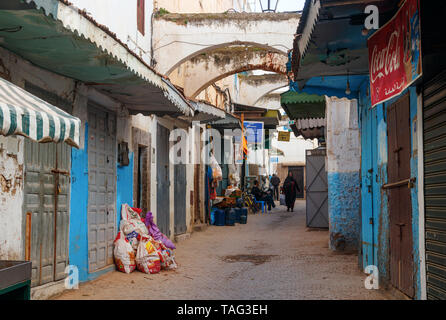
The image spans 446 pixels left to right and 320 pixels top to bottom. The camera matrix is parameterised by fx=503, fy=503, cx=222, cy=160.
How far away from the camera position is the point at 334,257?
938cm

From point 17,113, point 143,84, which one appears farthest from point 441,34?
point 143,84

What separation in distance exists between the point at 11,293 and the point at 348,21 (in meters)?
3.74

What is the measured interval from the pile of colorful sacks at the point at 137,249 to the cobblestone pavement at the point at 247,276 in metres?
0.15

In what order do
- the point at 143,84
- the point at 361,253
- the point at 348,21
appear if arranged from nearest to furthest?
the point at 348,21 → the point at 143,84 → the point at 361,253

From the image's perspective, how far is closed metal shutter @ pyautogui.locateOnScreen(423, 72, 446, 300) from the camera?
411 centimetres

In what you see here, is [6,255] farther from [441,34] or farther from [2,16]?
[441,34]

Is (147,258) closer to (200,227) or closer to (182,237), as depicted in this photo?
(182,237)

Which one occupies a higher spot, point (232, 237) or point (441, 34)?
point (441, 34)

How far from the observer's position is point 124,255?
26.1 feet

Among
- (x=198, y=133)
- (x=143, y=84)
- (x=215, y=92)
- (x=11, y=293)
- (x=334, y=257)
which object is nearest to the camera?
(x=11, y=293)

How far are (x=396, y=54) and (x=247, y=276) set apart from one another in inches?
184

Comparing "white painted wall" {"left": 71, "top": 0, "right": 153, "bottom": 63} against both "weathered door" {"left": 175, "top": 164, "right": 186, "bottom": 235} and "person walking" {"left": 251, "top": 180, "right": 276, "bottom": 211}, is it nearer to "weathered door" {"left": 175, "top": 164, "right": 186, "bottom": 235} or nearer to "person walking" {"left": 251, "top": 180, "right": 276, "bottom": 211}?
"weathered door" {"left": 175, "top": 164, "right": 186, "bottom": 235}

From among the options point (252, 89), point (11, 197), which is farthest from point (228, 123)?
point (11, 197)
